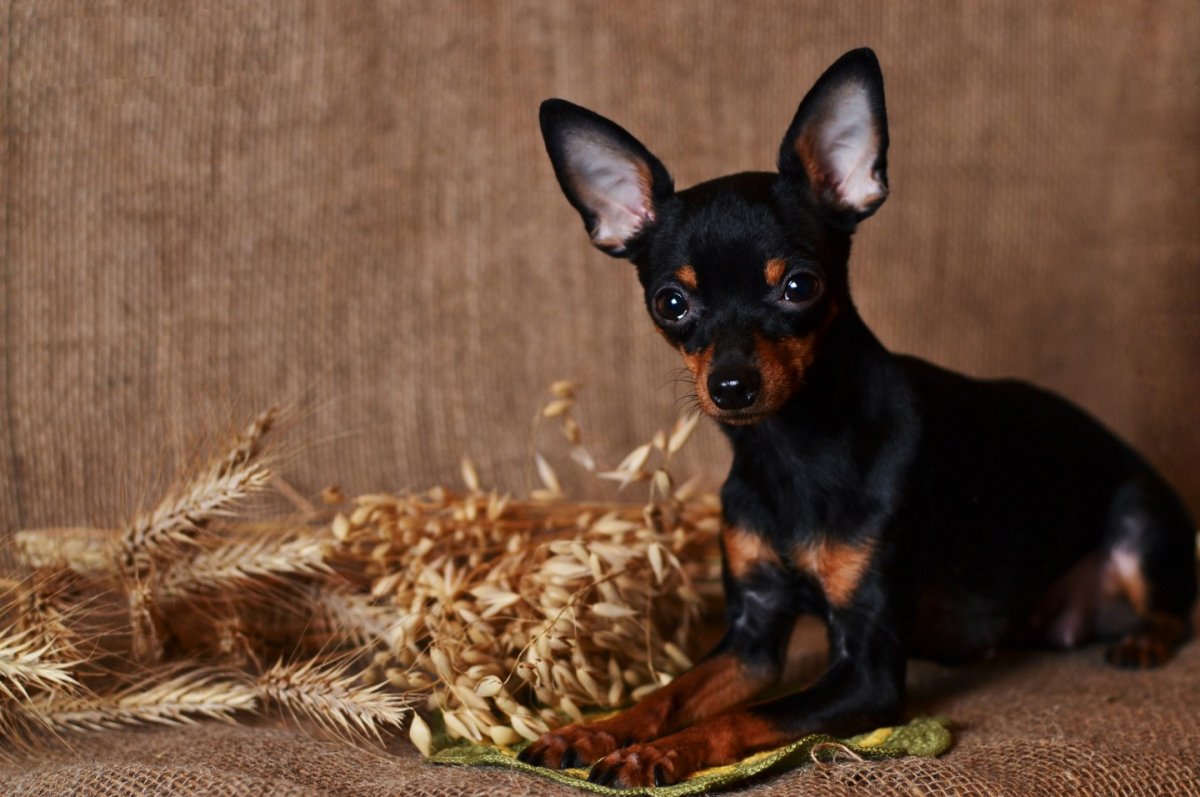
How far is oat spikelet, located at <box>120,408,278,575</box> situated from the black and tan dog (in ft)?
2.23

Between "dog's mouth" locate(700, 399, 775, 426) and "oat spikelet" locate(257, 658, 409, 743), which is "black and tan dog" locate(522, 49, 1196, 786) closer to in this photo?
"dog's mouth" locate(700, 399, 775, 426)

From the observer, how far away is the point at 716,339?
1998 mm

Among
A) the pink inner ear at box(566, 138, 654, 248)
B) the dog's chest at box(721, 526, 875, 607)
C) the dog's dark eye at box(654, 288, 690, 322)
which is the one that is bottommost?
the dog's chest at box(721, 526, 875, 607)

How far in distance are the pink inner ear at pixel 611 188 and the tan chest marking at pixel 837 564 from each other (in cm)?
64

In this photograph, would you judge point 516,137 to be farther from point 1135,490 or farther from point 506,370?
point 1135,490

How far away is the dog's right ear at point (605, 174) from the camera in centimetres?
218

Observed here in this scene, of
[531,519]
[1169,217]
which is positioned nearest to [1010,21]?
[1169,217]

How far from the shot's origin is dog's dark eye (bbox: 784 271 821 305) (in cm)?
201

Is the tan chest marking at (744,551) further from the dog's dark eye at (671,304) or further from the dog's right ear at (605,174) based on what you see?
the dog's right ear at (605,174)

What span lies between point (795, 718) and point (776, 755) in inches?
5.7

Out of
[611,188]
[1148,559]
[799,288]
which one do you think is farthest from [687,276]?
[1148,559]

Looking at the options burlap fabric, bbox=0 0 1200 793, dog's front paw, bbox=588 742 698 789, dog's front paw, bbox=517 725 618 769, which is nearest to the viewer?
dog's front paw, bbox=588 742 698 789

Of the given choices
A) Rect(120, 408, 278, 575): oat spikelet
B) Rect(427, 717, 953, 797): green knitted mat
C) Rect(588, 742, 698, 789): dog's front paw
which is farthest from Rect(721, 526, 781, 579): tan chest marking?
Rect(120, 408, 278, 575): oat spikelet

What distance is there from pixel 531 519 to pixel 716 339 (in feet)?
2.41
